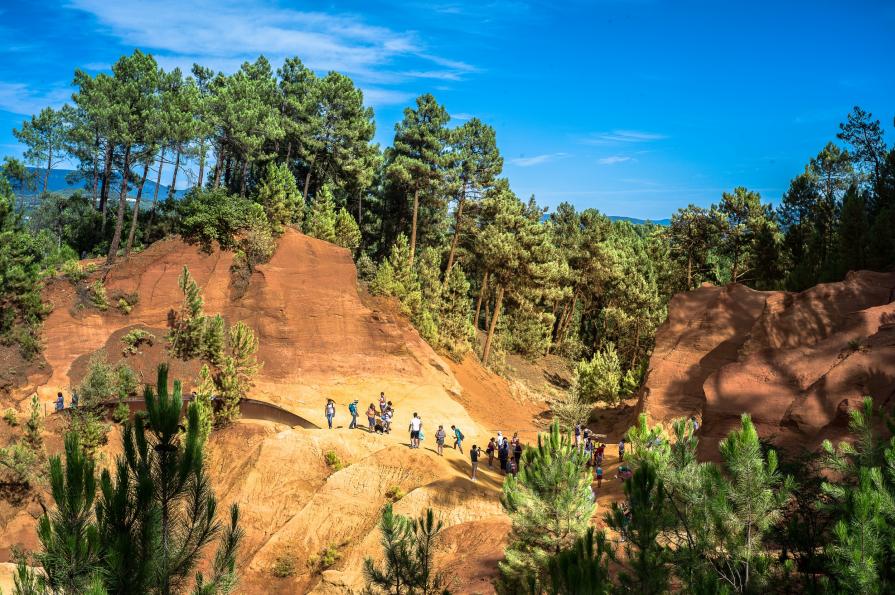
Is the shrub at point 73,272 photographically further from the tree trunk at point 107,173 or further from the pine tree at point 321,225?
the pine tree at point 321,225

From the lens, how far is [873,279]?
24484 mm

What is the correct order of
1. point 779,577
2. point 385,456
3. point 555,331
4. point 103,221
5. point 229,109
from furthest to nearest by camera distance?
point 555,331 → point 103,221 → point 229,109 → point 385,456 → point 779,577

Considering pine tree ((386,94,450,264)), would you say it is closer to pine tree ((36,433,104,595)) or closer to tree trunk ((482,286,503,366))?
tree trunk ((482,286,503,366))

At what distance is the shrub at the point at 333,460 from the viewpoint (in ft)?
78.8

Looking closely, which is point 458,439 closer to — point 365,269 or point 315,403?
point 315,403

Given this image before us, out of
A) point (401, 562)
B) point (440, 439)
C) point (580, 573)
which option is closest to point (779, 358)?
point (440, 439)

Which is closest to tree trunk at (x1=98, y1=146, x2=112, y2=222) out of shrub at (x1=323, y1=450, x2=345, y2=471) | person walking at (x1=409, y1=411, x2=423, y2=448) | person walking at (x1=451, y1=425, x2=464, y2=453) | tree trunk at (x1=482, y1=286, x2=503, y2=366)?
shrub at (x1=323, y1=450, x2=345, y2=471)

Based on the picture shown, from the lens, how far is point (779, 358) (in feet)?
72.5

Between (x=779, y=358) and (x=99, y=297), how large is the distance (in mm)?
29065

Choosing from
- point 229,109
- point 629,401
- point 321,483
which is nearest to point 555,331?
point 629,401

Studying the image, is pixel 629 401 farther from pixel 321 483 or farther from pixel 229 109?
pixel 229 109

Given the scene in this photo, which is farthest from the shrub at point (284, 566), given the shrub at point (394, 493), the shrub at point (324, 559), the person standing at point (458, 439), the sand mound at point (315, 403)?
the person standing at point (458, 439)

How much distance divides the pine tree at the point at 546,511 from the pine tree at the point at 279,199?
25.3 m

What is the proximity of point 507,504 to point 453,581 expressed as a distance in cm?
464
